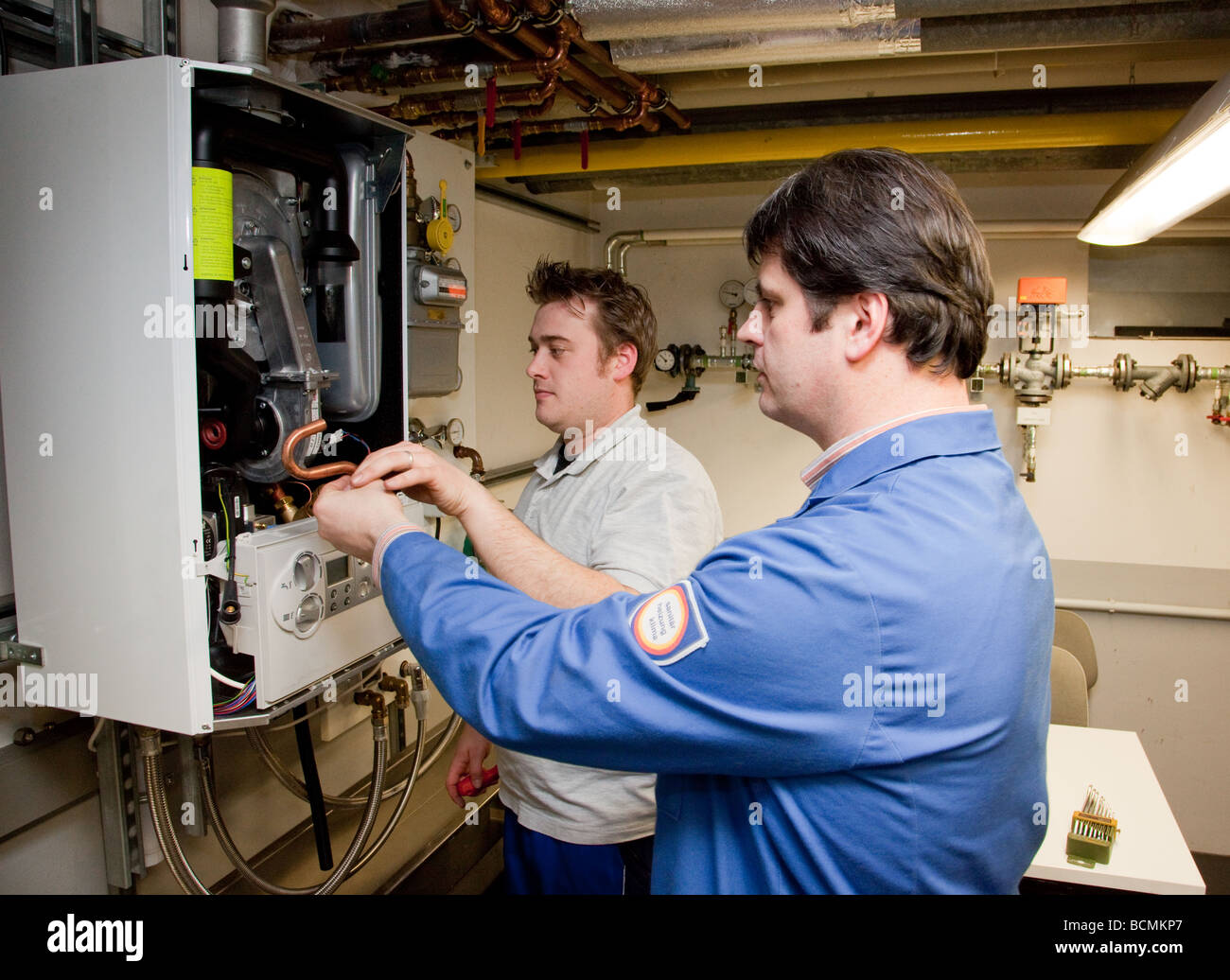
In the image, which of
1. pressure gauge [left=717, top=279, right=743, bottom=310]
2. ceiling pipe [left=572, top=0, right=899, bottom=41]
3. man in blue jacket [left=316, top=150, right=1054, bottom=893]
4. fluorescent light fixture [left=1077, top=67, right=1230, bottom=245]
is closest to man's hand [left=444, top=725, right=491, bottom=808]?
man in blue jacket [left=316, top=150, right=1054, bottom=893]

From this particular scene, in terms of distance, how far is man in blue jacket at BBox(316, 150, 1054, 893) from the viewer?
2.50 feet

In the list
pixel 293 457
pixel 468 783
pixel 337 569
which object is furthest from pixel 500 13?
pixel 468 783

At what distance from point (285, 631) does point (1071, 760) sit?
1890 mm

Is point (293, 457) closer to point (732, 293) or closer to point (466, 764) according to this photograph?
Result: point (466, 764)

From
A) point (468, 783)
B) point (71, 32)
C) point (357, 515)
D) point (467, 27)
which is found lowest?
point (468, 783)

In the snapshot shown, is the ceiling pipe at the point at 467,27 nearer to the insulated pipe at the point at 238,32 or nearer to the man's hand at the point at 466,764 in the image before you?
the insulated pipe at the point at 238,32

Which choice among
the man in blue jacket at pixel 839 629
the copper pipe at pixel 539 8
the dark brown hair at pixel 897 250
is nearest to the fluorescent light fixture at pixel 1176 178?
the dark brown hair at pixel 897 250

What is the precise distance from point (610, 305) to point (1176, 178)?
1.28m

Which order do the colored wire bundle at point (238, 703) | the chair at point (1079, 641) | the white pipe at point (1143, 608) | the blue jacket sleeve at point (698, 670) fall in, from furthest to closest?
1. the white pipe at point (1143, 608)
2. the chair at point (1079, 641)
3. the colored wire bundle at point (238, 703)
4. the blue jacket sleeve at point (698, 670)

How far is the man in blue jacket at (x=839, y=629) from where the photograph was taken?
0.76 meters

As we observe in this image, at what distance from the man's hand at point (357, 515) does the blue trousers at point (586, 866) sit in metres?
0.72

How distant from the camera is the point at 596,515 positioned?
1543 millimetres
